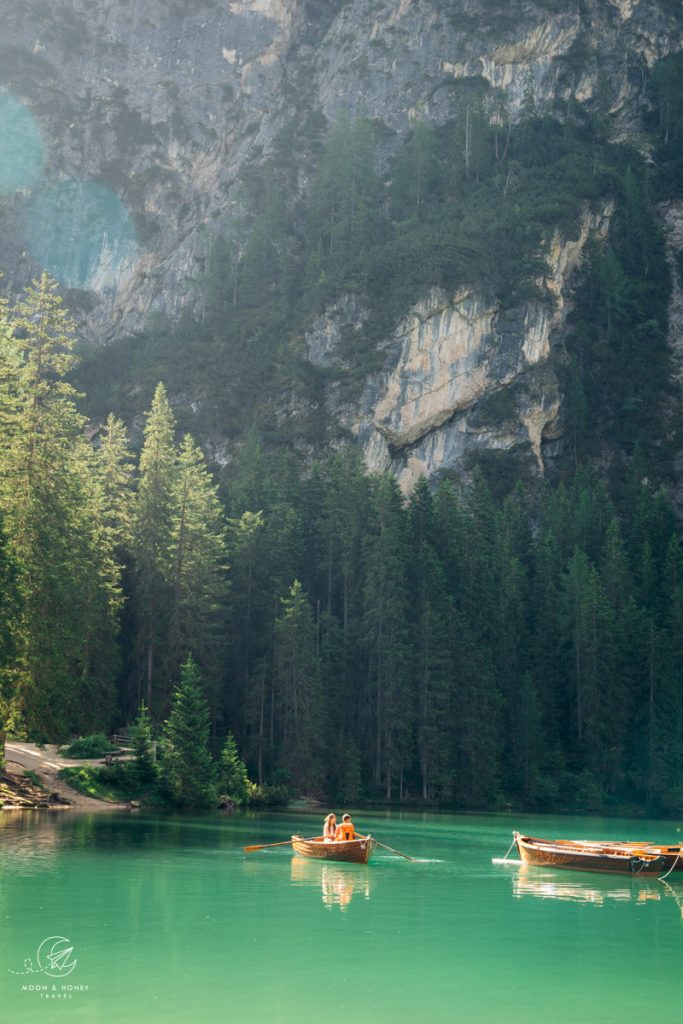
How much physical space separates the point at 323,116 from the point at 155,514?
8419 centimetres

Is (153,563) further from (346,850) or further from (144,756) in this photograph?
(346,850)

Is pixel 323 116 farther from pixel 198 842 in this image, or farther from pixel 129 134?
pixel 198 842

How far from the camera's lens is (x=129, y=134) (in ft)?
461

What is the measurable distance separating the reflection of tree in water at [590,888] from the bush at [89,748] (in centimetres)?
2468

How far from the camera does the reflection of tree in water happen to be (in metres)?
30.2

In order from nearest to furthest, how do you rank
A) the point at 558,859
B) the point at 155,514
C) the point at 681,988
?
the point at 681,988, the point at 558,859, the point at 155,514

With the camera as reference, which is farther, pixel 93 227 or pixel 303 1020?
pixel 93 227

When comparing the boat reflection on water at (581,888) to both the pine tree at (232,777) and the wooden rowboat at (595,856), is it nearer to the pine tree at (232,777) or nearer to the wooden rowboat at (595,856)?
the wooden rowboat at (595,856)

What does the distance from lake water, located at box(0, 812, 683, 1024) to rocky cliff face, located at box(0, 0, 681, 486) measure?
104974mm

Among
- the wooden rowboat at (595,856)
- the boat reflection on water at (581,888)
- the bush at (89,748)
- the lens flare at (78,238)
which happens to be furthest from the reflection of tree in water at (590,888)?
the lens flare at (78,238)

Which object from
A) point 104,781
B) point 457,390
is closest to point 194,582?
point 104,781

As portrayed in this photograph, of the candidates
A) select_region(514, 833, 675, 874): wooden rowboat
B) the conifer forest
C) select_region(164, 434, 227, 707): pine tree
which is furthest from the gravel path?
select_region(514, 833, 675, 874): wooden rowboat

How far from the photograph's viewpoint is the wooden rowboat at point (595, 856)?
34906mm

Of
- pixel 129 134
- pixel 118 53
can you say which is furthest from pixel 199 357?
pixel 118 53
